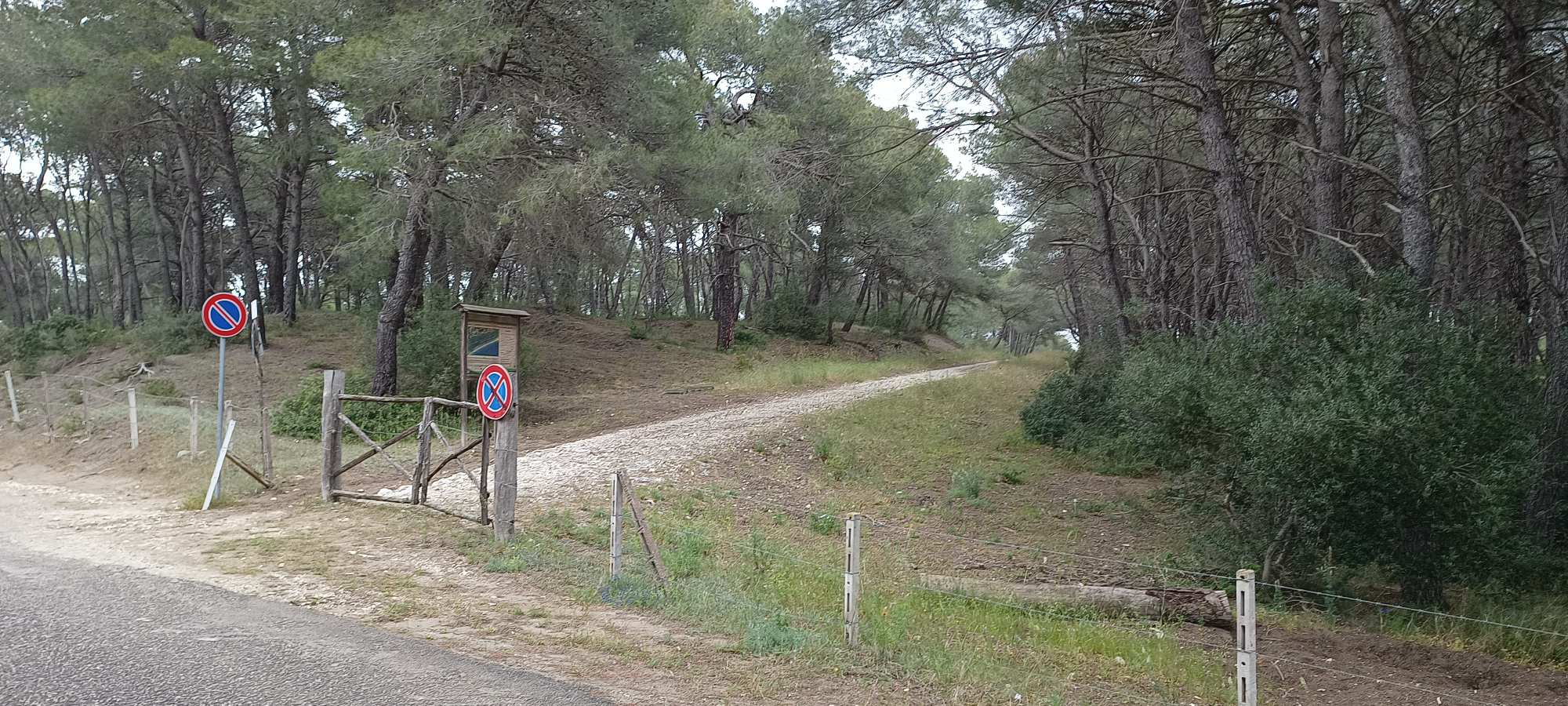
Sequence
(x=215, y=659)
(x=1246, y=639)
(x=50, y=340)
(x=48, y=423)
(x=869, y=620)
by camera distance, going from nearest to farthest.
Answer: (x=1246, y=639)
(x=215, y=659)
(x=869, y=620)
(x=48, y=423)
(x=50, y=340)

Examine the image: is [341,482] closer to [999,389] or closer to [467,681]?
[467,681]

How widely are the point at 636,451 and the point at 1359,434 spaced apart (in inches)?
395

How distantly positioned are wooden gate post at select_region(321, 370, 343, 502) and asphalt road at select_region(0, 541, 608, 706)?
4.15 m

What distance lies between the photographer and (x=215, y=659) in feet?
18.0

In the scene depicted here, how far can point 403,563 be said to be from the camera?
8.50m

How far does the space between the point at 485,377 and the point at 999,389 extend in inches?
804

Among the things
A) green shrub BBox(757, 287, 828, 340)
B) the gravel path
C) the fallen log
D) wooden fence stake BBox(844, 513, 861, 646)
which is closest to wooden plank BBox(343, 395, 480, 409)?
the gravel path

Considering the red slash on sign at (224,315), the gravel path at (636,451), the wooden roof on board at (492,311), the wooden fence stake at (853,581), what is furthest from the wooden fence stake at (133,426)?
the wooden fence stake at (853,581)

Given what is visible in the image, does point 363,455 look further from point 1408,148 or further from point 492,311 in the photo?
point 1408,148

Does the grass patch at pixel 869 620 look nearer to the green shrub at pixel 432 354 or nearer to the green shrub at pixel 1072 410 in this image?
the green shrub at pixel 432 354

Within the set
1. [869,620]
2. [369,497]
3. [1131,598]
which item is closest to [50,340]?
[369,497]

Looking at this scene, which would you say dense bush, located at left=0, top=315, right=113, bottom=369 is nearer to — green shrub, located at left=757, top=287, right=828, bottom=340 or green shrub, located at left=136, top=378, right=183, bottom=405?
green shrub, located at left=136, top=378, right=183, bottom=405

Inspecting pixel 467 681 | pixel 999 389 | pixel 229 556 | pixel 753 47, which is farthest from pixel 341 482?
pixel 753 47

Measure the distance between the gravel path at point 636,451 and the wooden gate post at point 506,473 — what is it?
5.34ft
